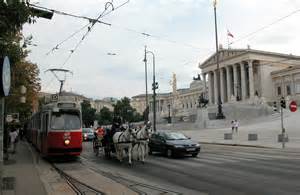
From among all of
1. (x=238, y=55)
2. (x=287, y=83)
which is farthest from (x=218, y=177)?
(x=287, y=83)

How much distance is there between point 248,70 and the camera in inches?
4555

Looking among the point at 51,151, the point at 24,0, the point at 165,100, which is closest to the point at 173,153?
the point at 51,151

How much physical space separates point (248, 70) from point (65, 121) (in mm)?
99749

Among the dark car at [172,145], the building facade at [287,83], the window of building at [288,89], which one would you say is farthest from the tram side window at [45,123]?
the window of building at [288,89]

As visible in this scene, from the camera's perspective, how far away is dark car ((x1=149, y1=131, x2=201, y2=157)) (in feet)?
75.7

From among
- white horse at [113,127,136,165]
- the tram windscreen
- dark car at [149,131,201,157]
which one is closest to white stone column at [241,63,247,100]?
dark car at [149,131,201,157]

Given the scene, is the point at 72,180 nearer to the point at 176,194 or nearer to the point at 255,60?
the point at 176,194

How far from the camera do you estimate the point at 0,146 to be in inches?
279

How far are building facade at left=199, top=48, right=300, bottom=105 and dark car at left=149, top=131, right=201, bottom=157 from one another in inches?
3354

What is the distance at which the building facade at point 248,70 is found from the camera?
371 feet

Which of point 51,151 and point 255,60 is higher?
point 255,60

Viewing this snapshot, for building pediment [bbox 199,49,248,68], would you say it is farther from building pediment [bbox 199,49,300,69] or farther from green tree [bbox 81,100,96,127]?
green tree [bbox 81,100,96,127]

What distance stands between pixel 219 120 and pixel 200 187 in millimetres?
58505

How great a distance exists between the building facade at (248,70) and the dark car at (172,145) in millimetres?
85201
